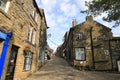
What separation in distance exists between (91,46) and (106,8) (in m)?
10.4

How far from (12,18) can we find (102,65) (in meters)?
17.6

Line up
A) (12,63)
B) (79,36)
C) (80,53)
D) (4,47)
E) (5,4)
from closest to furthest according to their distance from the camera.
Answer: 1. (4,47)
2. (5,4)
3. (12,63)
4. (80,53)
5. (79,36)

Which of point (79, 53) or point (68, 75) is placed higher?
point (79, 53)

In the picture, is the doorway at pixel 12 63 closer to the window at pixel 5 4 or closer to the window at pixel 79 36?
the window at pixel 5 4

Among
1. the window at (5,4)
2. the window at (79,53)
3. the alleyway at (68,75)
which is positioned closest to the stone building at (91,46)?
the window at (79,53)

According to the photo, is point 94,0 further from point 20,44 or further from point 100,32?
point 100,32

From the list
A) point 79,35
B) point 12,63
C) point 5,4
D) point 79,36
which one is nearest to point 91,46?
point 79,36

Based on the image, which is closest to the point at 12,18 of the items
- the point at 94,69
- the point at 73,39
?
the point at 73,39

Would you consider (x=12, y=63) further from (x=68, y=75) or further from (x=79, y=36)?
(x=79, y=36)

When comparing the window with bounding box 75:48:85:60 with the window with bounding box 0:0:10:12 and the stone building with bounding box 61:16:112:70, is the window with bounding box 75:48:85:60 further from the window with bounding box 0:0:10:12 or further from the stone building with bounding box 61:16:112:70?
the window with bounding box 0:0:10:12

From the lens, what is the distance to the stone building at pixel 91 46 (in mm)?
19453

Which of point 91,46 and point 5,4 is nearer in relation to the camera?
point 5,4

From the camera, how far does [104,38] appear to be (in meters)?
20.8

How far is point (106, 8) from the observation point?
36.7 feet
